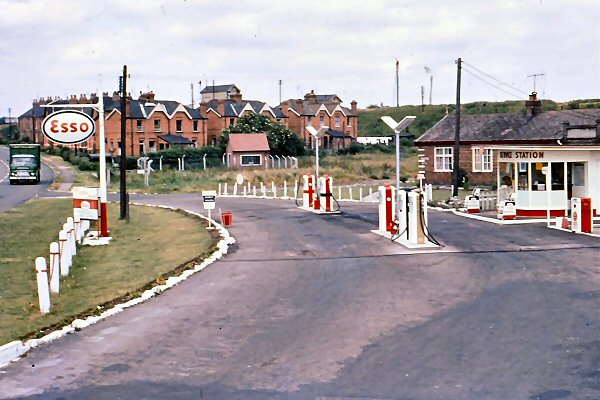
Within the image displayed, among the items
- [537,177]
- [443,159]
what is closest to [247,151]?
[443,159]

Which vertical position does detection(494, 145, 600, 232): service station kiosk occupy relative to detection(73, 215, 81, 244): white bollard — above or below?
above

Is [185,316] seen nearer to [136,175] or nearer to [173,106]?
[136,175]

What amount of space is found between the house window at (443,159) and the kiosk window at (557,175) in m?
Result: 23.9

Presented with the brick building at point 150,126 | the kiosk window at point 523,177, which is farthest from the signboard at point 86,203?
the brick building at point 150,126

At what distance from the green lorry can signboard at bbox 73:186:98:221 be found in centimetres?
3872

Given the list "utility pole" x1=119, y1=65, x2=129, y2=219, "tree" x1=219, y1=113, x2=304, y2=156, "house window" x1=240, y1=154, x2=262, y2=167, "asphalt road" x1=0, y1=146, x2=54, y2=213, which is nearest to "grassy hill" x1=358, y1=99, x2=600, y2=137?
"tree" x1=219, y1=113, x2=304, y2=156

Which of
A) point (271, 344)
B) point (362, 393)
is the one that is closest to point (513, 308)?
point (271, 344)

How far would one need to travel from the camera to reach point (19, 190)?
5462 cm

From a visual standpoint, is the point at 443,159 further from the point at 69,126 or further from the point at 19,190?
the point at 69,126

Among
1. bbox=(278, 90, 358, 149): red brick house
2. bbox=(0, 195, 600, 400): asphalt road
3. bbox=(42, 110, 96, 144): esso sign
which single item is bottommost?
bbox=(0, 195, 600, 400): asphalt road

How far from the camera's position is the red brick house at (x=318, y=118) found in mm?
108438

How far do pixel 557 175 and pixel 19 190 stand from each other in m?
37.9

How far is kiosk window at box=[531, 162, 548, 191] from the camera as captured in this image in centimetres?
2903

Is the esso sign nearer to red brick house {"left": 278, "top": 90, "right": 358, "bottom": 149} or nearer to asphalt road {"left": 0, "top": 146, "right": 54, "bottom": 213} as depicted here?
asphalt road {"left": 0, "top": 146, "right": 54, "bottom": 213}
